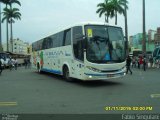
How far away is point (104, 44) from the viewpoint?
15695 millimetres

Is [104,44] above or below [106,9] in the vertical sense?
below

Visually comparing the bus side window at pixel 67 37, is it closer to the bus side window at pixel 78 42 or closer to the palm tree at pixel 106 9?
the bus side window at pixel 78 42

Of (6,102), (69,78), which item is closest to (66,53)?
(69,78)

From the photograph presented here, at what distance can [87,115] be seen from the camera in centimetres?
858

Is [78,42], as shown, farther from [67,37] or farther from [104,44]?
[67,37]

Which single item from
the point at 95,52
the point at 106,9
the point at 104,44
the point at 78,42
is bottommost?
the point at 95,52

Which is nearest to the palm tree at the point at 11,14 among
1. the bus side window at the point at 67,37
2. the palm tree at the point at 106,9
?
the palm tree at the point at 106,9

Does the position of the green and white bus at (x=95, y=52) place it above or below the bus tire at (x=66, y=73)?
above

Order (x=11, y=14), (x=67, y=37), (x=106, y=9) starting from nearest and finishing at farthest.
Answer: (x=67, y=37), (x=106, y=9), (x=11, y=14)

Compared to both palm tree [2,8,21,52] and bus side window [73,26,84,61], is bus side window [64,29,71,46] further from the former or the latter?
palm tree [2,8,21,52]

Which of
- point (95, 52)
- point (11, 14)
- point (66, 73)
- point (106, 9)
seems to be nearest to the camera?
point (95, 52)

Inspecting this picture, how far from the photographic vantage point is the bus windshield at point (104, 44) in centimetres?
1545

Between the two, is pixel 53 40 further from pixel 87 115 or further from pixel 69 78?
pixel 87 115

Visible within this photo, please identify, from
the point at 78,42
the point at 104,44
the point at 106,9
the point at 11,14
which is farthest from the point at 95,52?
the point at 11,14
